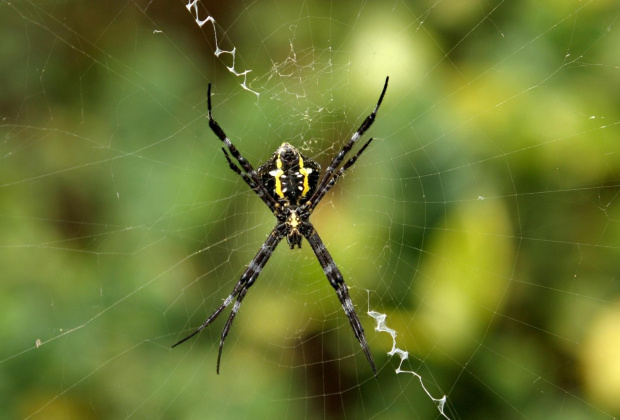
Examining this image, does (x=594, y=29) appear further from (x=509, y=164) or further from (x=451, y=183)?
(x=451, y=183)

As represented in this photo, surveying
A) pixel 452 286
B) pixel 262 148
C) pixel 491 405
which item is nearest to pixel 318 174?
pixel 262 148

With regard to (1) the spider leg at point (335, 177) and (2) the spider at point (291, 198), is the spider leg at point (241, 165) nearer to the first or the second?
(2) the spider at point (291, 198)

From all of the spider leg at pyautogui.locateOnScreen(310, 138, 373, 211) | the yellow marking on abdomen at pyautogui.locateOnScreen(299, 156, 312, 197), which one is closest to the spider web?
the spider leg at pyautogui.locateOnScreen(310, 138, 373, 211)

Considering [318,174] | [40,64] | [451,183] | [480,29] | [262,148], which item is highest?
[40,64]

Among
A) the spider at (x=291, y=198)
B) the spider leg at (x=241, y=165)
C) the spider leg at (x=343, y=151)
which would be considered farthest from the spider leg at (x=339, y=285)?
the spider leg at (x=241, y=165)

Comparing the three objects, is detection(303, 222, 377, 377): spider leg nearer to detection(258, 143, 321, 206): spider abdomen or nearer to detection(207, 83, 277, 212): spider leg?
detection(258, 143, 321, 206): spider abdomen

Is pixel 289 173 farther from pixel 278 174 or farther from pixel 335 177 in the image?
pixel 335 177
